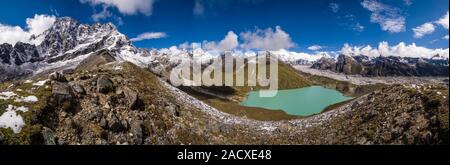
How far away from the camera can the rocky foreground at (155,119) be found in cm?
4085

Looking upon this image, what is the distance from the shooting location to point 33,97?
44.0 metres

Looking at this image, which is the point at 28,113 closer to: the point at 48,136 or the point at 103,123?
the point at 48,136

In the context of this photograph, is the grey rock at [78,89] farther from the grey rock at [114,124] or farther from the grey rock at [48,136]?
the grey rock at [48,136]

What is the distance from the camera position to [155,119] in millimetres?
53906

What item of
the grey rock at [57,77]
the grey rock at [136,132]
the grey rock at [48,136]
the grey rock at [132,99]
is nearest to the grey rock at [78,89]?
the grey rock at [57,77]

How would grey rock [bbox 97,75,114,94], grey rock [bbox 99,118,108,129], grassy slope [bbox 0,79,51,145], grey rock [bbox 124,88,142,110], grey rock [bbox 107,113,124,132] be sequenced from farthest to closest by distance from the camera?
grey rock [bbox 97,75,114,94]
grey rock [bbox 124,88,142,110]
grey rock [bbox 107,113,124,132]
grey rock [bbox 99,118,108,129]
grassy slope [bbox 0,79,51,145]

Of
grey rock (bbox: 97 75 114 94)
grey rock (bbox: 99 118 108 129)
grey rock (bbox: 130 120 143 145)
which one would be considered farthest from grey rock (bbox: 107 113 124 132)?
grey rock (bbox: 97 75 114 94)

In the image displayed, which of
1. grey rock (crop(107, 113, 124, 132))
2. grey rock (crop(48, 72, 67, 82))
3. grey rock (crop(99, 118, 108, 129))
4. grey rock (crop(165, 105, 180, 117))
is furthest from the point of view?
grey rock (crop(165, 105, 180, 117))

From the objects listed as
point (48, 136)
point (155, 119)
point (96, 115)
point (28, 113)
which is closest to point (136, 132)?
point (96, 115)

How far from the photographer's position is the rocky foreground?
40847mm

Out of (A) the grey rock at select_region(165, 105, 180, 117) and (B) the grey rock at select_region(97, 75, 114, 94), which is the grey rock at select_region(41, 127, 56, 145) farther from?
(A) the grey rock at select_region(165, 105, 180, 117)
